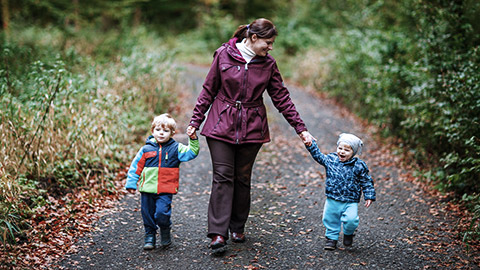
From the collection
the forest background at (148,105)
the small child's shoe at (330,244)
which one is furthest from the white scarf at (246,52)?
the forest background at (148,105)

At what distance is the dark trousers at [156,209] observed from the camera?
4098 mm

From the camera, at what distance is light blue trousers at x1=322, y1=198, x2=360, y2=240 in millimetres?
4113

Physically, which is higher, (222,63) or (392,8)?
(392,8)

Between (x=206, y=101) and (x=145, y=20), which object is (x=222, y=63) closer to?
(x=206, y=101)

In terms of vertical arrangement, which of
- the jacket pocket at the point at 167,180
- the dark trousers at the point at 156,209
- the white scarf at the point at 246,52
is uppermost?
the white scarf at the point at 246,52

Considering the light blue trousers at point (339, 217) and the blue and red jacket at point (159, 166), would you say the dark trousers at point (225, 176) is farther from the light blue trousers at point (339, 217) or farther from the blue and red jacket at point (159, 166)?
the light blue trousers at point (339, 217)

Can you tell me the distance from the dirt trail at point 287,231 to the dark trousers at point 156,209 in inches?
12.4

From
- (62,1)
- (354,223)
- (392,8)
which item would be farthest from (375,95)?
(62,1)

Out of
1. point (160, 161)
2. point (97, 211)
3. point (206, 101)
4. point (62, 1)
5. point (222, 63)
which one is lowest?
point (97, 211)

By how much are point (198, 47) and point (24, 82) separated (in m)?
15.5

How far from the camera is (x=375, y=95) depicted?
30.1 ft

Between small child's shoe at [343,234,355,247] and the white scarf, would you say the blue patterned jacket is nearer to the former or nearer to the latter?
small child's shoe at [343,234,355,247]

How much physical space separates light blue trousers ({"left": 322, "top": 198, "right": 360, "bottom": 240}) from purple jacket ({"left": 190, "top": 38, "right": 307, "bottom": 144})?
2.67ft

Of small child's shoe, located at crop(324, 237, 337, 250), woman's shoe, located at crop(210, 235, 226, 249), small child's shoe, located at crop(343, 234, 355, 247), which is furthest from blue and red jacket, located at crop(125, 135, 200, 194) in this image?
small child's shoe, located at crop(343, 234, 355, 247)
